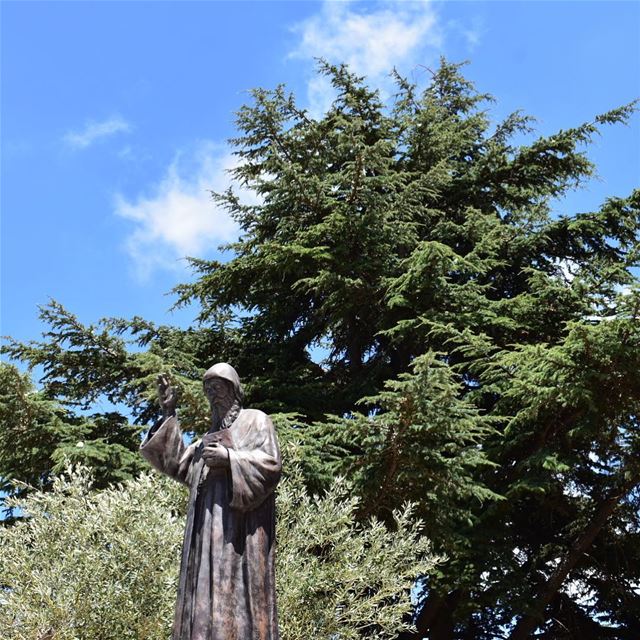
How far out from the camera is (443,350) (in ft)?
46.9

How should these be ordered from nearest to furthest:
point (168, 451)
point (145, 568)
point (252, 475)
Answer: point (252, 475) < point (168, 451) < point (145, 568)

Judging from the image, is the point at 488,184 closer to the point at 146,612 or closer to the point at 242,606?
the point at 146,612

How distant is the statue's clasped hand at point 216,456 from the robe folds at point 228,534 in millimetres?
46

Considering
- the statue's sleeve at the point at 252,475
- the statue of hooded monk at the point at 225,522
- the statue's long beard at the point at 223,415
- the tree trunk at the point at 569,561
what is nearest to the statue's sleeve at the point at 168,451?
the statue of hooded monk at the point at 225,522

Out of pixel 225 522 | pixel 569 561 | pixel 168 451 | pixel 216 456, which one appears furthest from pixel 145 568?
pixel 569 561

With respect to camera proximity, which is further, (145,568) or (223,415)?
(145,568)

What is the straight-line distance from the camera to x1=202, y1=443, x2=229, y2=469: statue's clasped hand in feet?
17.5

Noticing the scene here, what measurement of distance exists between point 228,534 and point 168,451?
70cm

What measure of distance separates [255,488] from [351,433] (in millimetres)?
6255

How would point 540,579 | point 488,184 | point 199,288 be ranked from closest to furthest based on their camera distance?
point 540,579
point 199,288
point 488,184

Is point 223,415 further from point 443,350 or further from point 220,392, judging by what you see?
point 443,350

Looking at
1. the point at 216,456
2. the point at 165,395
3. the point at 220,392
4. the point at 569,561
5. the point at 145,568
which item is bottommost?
the point at 216,456

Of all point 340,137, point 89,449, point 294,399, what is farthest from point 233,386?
point 340,137

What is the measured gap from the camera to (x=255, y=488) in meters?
5.27
